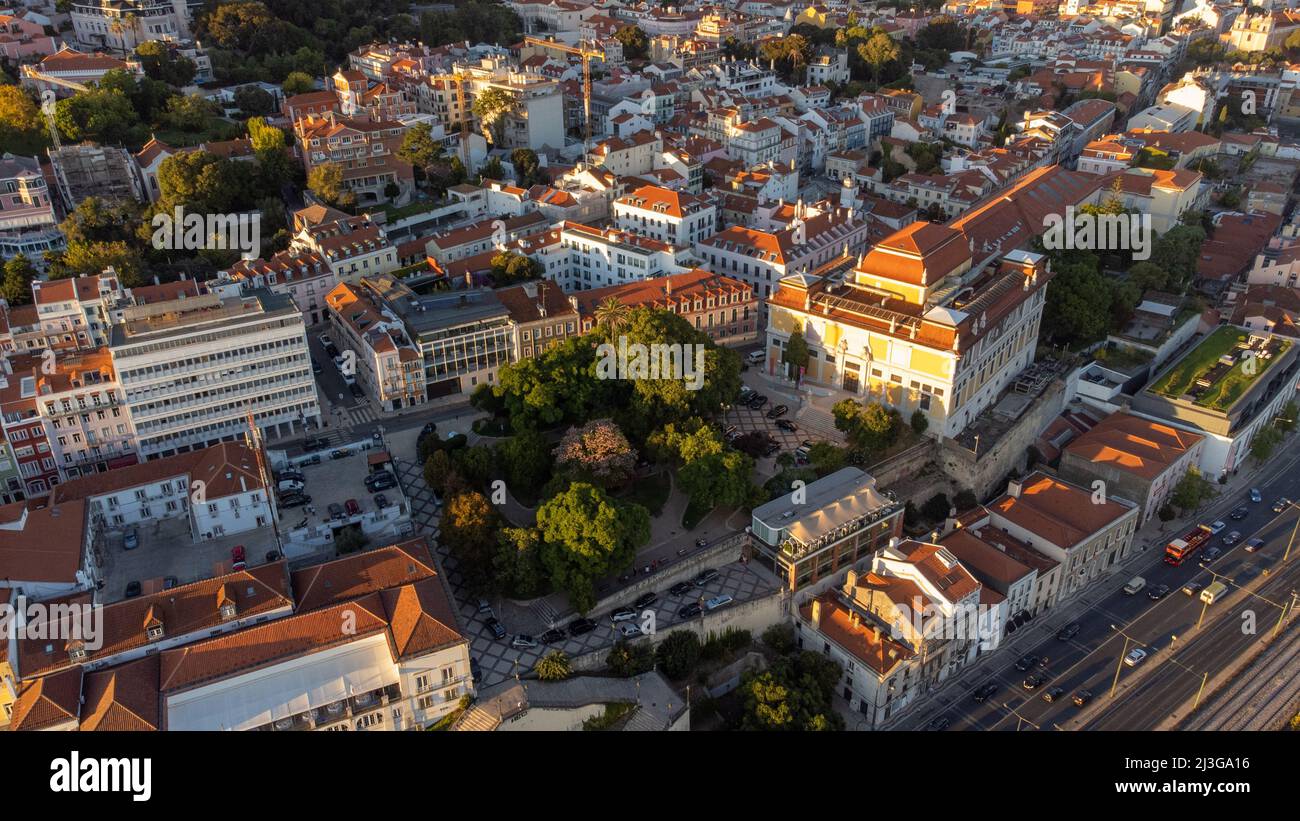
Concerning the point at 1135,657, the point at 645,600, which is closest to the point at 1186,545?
the point at 1135,657

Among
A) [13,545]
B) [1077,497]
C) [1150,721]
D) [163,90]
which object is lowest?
[1150,721]

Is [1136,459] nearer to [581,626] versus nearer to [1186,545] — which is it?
[1186,545]

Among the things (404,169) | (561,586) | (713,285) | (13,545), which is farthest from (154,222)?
(561,586)

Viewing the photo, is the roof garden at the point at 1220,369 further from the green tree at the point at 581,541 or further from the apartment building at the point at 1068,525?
the green tree at the point at 581,541

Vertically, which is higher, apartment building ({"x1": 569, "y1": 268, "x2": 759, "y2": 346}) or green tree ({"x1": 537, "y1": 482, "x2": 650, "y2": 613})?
apartment building ({"x1": 569, "y1": 268, "x2": 759, "y2": 346})

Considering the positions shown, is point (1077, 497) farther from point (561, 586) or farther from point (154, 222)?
point (154, 222)

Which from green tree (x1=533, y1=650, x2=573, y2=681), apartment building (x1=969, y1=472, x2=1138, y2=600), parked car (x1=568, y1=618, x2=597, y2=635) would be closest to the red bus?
apartment building (x1=969, y1=472, x2=1138, y2=600)

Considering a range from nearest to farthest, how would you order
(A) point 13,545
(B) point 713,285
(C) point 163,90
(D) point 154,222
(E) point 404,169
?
1. (A) point 13,545
2. (B) point 713,285
3. (D) point 154,222
4. (E) point 404,169
5. (C) point 163,90

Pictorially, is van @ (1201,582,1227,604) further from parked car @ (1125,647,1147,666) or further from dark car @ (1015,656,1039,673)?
dark car @ (1015,656,1039,673)
